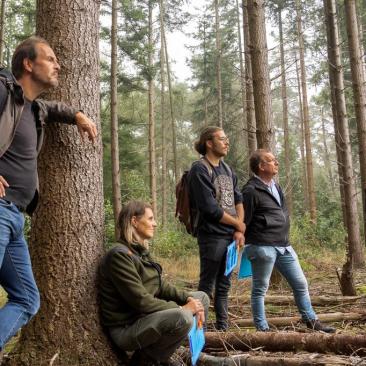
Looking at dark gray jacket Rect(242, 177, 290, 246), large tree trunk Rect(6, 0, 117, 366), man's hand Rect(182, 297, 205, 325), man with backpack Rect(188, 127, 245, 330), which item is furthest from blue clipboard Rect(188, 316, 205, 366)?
dark gray jacket Rect(242, 177, 290, 246)

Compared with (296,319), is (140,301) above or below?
above

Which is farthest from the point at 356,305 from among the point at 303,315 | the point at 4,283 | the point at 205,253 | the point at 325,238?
the point at 325,238

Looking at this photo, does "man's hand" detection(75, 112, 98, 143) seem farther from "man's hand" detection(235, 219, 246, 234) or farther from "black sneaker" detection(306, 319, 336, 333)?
"black sneaker" detection(306, 319, 336, 333)

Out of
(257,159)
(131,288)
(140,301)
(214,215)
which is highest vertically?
(257,159)

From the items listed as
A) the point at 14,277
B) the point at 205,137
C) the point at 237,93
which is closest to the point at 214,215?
the point at 205,137

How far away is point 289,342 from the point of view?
392 centimetres

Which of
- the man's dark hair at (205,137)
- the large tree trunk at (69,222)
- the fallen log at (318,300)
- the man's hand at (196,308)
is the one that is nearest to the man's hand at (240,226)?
the man's dark hair at (205,137)

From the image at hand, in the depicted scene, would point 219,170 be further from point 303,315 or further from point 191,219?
point 303,315

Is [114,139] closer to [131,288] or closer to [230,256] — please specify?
[230,256]

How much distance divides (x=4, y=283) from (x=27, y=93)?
131cm

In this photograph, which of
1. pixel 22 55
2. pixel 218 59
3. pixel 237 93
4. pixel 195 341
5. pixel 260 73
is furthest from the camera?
pixel 218 59

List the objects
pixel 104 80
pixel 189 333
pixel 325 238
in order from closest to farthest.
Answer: pixel 189 333, pixel 325 238, pixel 104 80

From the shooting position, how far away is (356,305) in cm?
595

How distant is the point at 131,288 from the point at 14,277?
0.87 meters
